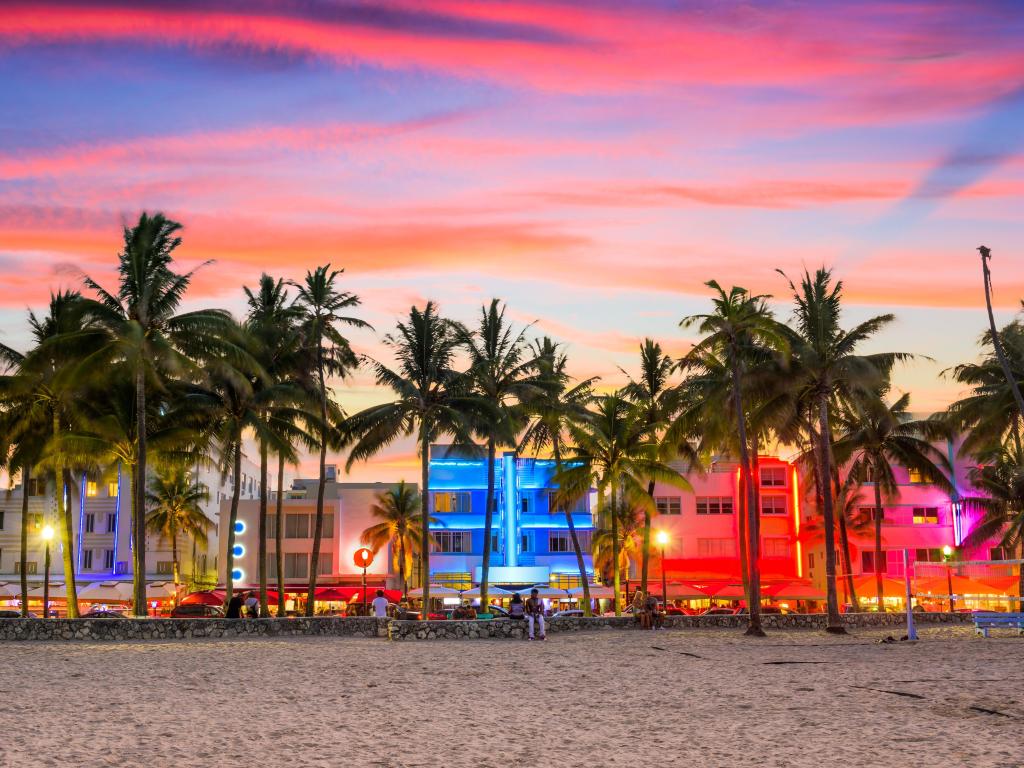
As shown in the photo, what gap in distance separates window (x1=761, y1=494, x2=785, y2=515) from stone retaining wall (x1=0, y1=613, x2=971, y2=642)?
3367 cm

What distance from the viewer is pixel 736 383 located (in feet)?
131

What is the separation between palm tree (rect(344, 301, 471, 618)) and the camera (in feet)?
149

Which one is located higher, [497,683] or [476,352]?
[476,352]

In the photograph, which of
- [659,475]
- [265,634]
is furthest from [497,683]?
[659,475]

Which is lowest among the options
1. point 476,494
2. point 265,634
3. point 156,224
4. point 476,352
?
point 265,634

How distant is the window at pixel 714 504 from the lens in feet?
262

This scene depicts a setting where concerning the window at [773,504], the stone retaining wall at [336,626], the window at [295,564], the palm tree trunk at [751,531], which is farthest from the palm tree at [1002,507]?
the window at [295,564]

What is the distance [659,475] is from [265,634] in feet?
71.5

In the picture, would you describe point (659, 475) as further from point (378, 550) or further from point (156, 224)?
point (378, 550)

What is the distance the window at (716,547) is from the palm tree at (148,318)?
155 feet

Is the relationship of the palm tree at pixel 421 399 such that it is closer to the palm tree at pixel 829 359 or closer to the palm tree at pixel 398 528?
the palm tree at pixel 829 359

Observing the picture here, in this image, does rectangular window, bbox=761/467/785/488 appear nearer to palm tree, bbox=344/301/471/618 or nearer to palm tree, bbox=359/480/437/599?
palm tree, bbox=359/480/437/599

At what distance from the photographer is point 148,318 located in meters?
39.1

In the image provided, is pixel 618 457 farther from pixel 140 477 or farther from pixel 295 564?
pixel 295 564
